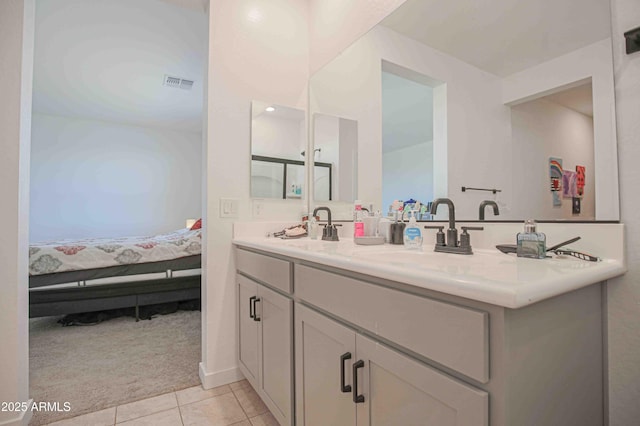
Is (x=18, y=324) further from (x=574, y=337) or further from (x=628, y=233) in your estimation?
(x=628, y=233)

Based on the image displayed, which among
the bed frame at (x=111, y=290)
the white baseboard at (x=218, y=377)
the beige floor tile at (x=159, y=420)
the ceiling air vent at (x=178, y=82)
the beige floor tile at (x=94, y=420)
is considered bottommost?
the beige floor tile at (x=94, y=420)

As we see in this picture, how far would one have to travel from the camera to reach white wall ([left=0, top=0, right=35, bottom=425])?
134cm

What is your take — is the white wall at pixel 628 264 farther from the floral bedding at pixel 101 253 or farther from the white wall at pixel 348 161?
the floral bedding at pixel 101 253

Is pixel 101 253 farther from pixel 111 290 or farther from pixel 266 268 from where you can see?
pixel 266 268

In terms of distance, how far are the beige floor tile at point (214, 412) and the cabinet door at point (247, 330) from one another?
0.49 ft

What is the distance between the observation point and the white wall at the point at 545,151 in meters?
0.87

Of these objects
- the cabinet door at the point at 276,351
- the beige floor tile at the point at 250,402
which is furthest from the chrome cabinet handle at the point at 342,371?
the beige floor tile at the point at 250,402

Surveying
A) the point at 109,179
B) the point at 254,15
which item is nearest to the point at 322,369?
the point at 254,15

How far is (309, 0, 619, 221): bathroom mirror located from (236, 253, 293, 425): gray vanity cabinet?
737 mm

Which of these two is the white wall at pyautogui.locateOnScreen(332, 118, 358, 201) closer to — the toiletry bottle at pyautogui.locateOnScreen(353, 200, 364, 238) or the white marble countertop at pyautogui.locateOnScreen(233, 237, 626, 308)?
the toiletry bottle at pyautogui.locateOnScreen(353, 200, 364, 238)

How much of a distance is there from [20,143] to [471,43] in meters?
2.05

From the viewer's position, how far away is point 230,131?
1840 millimetres

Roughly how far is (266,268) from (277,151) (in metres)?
0.92

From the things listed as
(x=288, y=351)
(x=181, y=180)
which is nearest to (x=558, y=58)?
(x=288, y=351)
